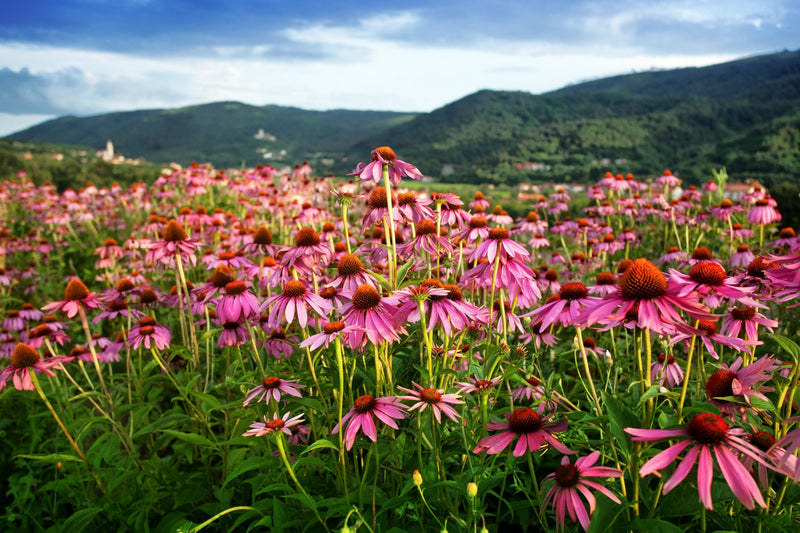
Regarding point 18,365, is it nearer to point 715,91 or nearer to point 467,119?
point 467,119

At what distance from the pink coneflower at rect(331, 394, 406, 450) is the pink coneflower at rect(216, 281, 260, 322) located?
0.96 meters

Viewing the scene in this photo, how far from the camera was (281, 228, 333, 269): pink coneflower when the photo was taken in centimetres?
240

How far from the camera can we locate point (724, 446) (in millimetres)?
1105

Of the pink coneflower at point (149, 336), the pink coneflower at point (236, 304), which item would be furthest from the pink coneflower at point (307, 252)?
the pink coneflower at point (149, 336)

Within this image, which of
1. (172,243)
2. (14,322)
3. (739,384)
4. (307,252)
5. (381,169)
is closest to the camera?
(739,384)

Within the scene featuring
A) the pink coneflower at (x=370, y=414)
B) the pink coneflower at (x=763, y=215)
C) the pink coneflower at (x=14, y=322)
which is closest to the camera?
the pink coneflower at (x=370, y=414)

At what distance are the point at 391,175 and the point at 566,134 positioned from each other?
250 feet

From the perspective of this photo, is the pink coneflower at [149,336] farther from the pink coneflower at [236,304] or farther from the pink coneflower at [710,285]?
the pink coneflower at [710,285]

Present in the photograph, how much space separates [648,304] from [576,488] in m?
0.59

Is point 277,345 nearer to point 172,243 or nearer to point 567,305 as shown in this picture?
point 172,243

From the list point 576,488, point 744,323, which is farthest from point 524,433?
point 744,323

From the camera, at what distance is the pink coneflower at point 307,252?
240 centimetres

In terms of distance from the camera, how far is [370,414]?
1.59 metres

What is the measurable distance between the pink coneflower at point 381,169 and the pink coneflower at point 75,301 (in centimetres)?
207
